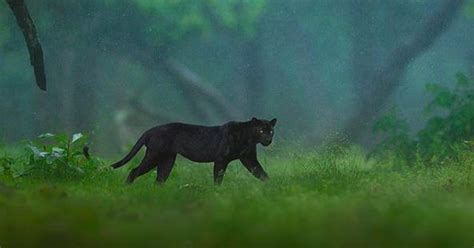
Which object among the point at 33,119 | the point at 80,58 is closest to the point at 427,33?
the point at 80,58

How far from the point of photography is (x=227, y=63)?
32.4 metres

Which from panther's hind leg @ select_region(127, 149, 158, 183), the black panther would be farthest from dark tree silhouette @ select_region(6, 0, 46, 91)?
panther's hind leg @ select_region(127, 149, 158, 183)

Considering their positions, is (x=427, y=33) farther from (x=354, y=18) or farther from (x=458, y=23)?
(x=458, y=23)

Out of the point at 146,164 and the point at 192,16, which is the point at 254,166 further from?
the point at 192,16

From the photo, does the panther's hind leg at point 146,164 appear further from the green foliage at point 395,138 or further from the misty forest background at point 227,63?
the misty forest background at point 227,63

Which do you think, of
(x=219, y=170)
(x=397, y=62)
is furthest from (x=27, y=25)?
(x=397, y=62)

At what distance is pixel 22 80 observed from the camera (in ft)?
95.2

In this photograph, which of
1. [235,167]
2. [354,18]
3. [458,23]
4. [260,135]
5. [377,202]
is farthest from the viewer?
[458,23]

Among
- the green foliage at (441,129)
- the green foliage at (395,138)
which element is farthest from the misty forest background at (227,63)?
the green foliage at (441,129)

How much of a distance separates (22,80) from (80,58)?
2.94 m

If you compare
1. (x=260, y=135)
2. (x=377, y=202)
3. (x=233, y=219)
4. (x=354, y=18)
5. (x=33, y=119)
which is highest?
(x=354, y=18)

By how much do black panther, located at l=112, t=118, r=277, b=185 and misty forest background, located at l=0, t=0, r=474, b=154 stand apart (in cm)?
1421

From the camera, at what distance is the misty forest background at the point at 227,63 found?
25000 mm

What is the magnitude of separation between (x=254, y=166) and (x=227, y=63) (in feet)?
75.9
